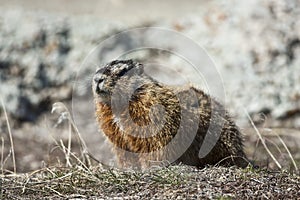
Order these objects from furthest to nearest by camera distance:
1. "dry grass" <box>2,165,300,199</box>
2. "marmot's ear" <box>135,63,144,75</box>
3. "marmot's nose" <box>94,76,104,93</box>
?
1. "marmot's ear" <box>135,63,144,75</box>
2. "marmot's nose" <box>94,76,104,93</box>
3. "dry grass" <box>2,165,300,199</box>

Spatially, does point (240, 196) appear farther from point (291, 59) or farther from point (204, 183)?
point (291, 59)

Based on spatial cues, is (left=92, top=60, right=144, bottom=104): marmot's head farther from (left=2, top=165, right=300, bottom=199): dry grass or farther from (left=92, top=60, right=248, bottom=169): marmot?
(left=2, top=165, right=300, bottom=199): dry grass

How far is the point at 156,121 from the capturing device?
694 centimetres

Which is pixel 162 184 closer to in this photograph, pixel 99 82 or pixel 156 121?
pixel 156 121

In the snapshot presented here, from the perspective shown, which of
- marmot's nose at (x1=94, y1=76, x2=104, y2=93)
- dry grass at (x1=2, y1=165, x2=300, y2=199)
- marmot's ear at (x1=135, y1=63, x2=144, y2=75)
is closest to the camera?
dry grass at (x1=2, y1=165, x2=300, y2=199)

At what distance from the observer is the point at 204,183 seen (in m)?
5.86

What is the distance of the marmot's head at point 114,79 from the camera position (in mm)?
6887

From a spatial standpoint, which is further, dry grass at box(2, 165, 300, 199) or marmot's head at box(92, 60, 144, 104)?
marmot's head at box(92, 60, 144, 104)

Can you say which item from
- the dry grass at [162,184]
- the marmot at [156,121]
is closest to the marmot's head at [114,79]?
the marmot at [156,121]

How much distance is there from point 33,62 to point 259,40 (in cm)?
389

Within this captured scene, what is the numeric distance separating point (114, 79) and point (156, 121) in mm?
564

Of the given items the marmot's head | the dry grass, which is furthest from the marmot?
the dry grass

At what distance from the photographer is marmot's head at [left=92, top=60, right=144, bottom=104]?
689 centimetres

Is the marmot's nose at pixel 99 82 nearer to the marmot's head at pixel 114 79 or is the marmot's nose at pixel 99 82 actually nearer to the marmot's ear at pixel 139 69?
the marmot's head at pixel 114 79
